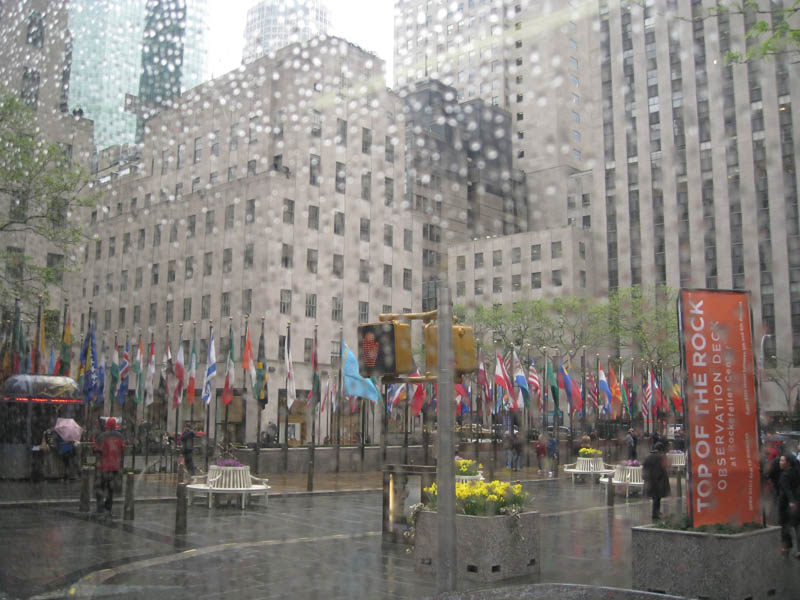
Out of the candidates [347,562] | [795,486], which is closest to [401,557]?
[347,562]

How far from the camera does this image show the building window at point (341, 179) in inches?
1705

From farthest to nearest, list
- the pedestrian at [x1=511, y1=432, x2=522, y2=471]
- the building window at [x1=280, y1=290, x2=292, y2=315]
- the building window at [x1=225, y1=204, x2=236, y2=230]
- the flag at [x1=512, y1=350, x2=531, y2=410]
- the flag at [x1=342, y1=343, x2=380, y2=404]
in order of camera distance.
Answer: the building window at [x1=225, y1=204, x2=236, y2=230]
the building window at [x1=280, y1=290, x2=292, y2=315]
the pedestrian at [x1=511, y1=432, x2=522, y2=471]
the flag at [x1=512, y1=350, x2=531, y2=410]
the flag at [x1=342, y1=343, x2=380, y2=404]

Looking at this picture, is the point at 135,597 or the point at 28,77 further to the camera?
the point at 28,77

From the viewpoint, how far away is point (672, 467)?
82.8ft

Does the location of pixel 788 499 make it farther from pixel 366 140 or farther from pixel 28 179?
pixel 366 140

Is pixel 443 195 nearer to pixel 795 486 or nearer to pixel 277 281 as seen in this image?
pixel 277 281

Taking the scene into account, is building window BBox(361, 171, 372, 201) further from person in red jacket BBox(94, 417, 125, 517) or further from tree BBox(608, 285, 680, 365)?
person in red jacket BBox(94, 417, 125, 517)

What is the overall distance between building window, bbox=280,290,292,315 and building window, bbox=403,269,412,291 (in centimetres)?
811

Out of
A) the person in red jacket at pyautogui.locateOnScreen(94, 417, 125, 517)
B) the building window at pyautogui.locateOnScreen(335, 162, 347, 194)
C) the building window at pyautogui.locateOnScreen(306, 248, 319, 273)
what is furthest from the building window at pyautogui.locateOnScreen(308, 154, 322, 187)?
the person in red jacket at pyautogui.locateOnScreen(94, 417, 125, 517)

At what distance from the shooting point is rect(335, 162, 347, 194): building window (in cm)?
4331

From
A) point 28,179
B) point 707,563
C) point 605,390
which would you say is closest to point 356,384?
point 28,179

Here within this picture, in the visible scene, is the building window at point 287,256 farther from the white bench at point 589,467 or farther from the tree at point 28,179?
the white bench at point 589,467

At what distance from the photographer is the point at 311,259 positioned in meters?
43.0

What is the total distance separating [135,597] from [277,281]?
1367 inches
